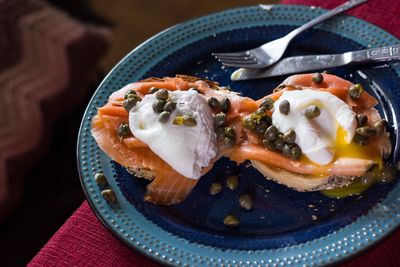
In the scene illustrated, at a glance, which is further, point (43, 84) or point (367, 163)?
point (43, 84)

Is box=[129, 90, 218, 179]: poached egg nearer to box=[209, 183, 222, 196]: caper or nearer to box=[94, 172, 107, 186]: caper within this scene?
box=[209, 183, 222, 196]: caper

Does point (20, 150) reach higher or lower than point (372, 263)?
lower

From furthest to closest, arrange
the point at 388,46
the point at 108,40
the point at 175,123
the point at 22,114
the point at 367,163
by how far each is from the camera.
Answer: the point at 108,40, the point at 22,114, the point at 388,46, the point at 175,123, the point at 367,163

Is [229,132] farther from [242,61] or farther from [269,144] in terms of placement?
[242,61]

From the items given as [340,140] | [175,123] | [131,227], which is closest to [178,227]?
[131,227]

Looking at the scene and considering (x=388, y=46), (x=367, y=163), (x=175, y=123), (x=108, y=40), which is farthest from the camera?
(x=108, y=40)

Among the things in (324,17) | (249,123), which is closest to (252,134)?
(249,123)

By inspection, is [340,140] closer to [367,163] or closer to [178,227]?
[367,163]

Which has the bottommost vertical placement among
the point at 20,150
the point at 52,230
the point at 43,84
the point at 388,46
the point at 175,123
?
the point at 52,230
